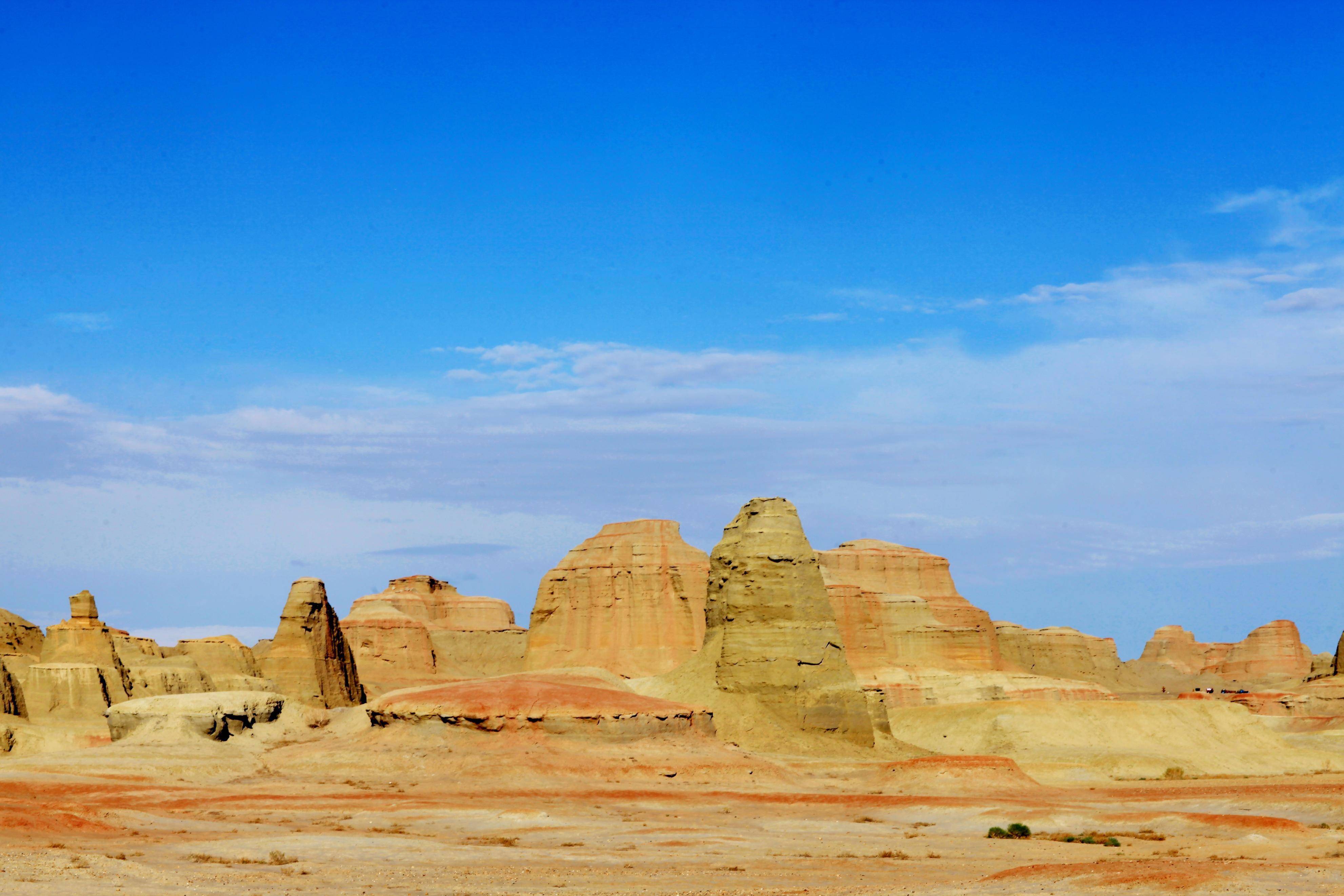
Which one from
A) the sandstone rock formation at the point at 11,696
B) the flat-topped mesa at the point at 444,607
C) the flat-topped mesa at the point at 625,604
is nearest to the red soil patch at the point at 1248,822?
the sandstone rock formation at the point at 11,696

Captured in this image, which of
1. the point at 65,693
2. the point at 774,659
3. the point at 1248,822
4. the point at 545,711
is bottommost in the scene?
the point at 1248,822

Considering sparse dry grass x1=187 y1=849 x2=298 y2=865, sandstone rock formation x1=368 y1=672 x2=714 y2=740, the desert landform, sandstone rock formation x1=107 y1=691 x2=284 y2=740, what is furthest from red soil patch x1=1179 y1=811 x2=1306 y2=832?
sandstone rock formation x1=107 y1=691 x2=284 y2=740

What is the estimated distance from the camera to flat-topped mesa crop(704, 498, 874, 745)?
69.4 meters

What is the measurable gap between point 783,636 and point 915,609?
150 ft

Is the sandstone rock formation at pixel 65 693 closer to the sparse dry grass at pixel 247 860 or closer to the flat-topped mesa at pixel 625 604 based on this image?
the sparse dry grass at pixel 247 860

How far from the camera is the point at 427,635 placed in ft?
461

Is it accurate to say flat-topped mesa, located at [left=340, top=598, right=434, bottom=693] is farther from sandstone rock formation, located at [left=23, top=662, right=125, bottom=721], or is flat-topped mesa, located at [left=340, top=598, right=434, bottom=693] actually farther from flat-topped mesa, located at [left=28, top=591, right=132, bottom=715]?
sandstone rock formation, located at [left=23, top=662, right=125, bottom=721]

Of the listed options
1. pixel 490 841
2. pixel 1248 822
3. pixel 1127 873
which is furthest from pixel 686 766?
pixel 1127 873

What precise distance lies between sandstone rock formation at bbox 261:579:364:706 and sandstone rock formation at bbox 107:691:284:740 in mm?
18713

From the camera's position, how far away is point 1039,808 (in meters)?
43.6

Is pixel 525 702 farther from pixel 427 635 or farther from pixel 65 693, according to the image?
pixel 427 635

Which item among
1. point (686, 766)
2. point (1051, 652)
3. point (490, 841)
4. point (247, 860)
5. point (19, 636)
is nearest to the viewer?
point (247, 860)

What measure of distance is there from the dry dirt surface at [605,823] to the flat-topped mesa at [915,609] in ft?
144

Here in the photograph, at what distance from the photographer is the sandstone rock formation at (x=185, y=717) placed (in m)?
61.9
